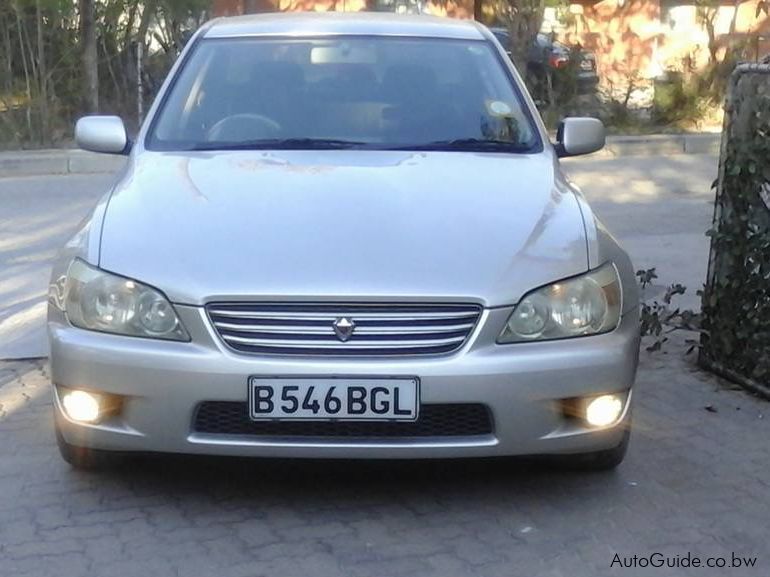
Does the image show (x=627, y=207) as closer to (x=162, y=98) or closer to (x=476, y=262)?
(x=162, y=98)

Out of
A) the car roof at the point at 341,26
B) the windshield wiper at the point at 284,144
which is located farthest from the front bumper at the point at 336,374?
the car roof at the point at 341,26

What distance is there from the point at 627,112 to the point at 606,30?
430 centimetres

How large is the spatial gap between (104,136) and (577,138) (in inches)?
77.9

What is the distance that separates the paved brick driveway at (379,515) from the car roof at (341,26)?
1946mm

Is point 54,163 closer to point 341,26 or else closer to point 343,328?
point 341,26

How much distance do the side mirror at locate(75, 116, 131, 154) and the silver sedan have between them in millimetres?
864

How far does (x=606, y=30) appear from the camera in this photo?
63.6 feet

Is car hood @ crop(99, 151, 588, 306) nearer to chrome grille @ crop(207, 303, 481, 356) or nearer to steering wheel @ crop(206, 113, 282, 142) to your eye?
chrome grille @ crop(207, 303, 481, 356)

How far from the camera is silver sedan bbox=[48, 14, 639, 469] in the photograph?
3729 millimetres

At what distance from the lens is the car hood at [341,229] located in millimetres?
3775

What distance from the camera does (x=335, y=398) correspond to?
372cm

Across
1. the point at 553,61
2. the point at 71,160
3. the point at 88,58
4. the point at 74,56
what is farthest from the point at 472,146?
the point at 553,61

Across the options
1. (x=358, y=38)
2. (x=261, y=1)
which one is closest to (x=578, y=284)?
(x=358, y=38)

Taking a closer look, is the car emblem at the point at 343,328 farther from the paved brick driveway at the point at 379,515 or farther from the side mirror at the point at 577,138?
the side mirror at the point at 577,138
